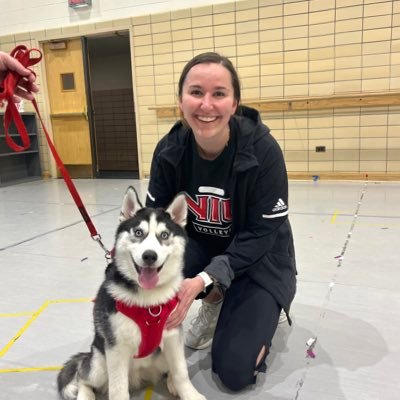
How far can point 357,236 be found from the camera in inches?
134

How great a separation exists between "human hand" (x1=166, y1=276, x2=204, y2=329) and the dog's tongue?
0.56 ft

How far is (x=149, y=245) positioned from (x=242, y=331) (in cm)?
68

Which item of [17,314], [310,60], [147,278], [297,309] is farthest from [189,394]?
[310,60]

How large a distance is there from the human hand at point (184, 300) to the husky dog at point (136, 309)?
25mm

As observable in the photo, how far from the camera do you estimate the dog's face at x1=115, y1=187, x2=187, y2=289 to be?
130cm

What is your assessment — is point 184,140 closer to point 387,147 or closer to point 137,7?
point 387,147

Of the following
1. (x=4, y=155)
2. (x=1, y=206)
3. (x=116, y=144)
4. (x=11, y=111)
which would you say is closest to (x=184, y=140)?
(x=11, y=111)

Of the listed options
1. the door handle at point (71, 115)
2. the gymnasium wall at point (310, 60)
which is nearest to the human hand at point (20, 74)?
the gymnasium wall at point (310, 60)

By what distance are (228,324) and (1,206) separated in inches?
177

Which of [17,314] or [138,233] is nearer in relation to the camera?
[138,233]

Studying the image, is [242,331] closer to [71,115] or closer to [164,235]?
[164,235]

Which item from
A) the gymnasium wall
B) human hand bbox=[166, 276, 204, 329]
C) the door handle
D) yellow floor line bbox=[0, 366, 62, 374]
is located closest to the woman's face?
human hand bbox=[166, 276, 204, 329]

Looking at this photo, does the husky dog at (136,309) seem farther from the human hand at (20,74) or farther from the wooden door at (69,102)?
the wooden door at (69,102)

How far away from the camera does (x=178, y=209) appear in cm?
148
